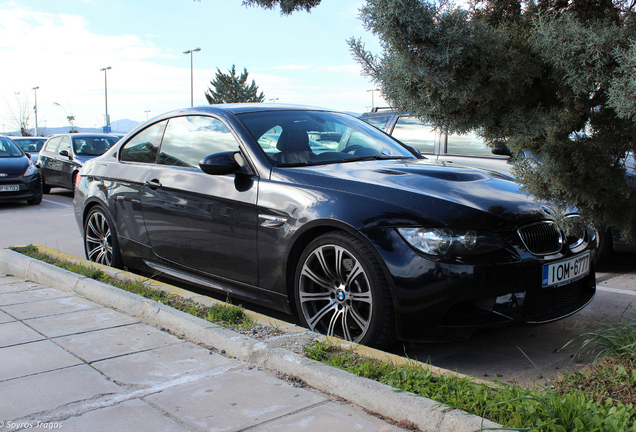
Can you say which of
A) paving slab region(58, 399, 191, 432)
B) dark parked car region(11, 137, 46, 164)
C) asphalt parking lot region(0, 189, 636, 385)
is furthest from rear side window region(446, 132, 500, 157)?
dark parked car region(11, 137, 46, 164)

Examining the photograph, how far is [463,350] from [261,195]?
1.59 metres

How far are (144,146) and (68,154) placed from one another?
995 centimetres

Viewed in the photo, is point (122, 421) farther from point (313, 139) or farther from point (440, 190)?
point (313, 139)

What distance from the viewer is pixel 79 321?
13.3 feet

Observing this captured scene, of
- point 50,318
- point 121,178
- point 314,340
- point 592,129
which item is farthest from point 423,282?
point 121,178

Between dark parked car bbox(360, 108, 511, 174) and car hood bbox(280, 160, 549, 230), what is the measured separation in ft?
10.6

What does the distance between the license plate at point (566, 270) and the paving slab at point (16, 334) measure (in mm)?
3070

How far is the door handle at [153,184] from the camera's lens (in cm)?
469

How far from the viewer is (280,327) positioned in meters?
3.50

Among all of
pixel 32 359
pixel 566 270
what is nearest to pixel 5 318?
pixel 32 359

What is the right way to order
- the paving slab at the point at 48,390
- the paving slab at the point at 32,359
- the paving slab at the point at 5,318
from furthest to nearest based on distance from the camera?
the paving slab at the point at 5,318, the paving slab at the point at 32,359, the paving slab at the point at 48,390

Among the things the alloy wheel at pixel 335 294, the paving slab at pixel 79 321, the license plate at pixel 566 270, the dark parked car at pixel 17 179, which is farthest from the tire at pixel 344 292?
the dark parked car at pixel 17 179

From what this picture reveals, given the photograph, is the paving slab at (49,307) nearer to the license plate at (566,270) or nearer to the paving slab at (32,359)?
the paving slab at (32,359)

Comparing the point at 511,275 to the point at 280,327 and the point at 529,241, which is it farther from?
the point at 280,327
